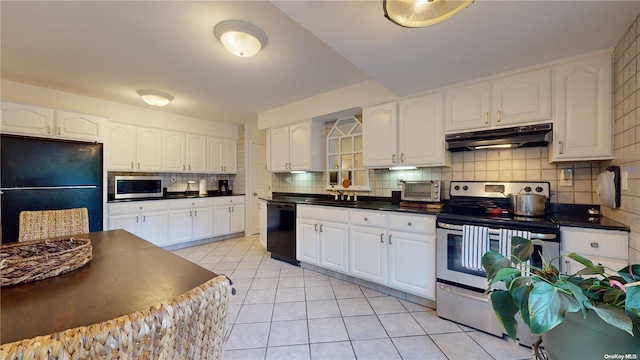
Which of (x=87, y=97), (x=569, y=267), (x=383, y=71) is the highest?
(x=87, y=97)

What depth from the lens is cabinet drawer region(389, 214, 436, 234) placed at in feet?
7.01

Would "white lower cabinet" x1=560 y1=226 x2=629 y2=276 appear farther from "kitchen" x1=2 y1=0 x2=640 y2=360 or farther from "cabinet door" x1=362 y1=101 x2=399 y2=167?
"cabinet door" x1=362 y1=101 x2=399 y2=167

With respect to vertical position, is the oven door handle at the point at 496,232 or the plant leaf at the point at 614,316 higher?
the plant leaf at the point at 614,316

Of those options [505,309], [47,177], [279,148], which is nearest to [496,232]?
[505,309]

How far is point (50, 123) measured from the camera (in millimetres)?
2904

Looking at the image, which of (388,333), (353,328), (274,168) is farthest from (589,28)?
(274,168)

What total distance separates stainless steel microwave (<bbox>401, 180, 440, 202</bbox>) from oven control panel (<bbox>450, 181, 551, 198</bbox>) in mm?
185

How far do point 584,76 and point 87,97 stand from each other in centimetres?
547

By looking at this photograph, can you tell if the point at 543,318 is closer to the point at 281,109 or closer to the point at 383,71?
the point at 383,71

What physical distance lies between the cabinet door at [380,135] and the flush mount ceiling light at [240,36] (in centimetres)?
143

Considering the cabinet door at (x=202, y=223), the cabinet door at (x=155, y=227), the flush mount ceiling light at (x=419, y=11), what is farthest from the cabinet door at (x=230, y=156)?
the flush mount ceiling light at (x=419, y=11)

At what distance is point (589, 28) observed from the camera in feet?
5.00

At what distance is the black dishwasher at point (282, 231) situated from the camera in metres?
3.26

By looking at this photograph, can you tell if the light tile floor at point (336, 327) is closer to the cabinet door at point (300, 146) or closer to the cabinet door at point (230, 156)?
the cabinet door at point (300, 146)
